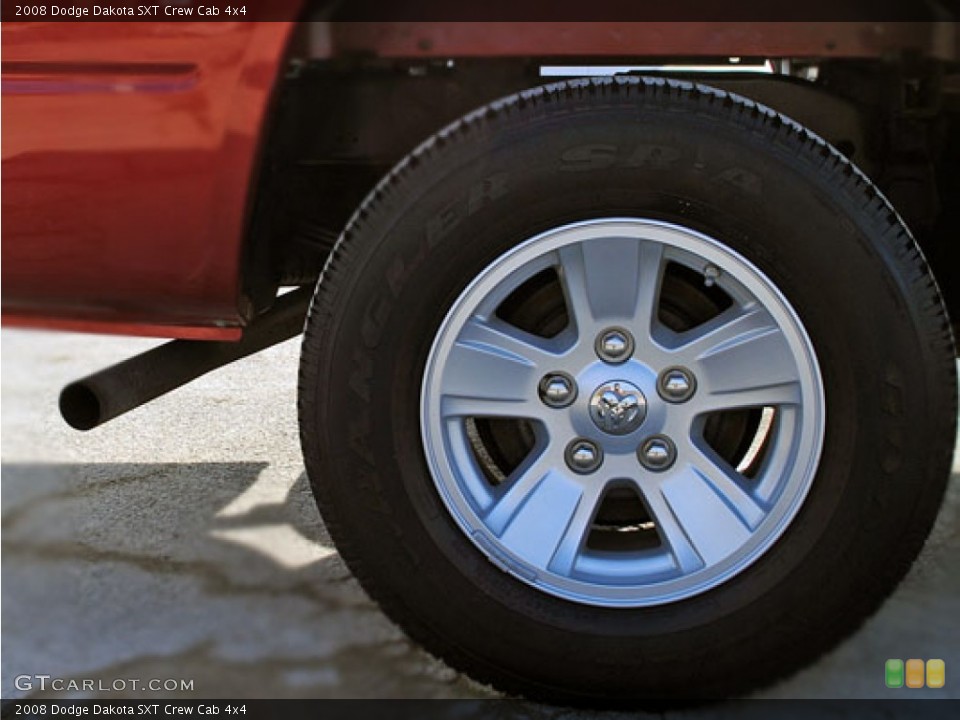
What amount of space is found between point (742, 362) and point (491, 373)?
0.48m

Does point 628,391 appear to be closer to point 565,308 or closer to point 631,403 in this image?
point 631,403

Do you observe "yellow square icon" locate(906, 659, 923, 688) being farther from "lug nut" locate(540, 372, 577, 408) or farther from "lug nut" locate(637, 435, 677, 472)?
"lug nut" locate(540, 372, 577, 408)

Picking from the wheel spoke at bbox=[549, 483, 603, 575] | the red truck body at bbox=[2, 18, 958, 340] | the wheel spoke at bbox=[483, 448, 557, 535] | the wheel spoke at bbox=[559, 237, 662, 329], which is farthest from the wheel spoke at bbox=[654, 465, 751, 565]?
the red truck body at bbox=[2, 18, 958, 340]

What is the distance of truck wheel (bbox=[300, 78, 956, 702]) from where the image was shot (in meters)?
1.89

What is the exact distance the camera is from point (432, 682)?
2.11 m

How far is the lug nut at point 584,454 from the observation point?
6.64ft

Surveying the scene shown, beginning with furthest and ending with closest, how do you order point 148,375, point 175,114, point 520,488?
point 148,375, point 520,488, point 175,114

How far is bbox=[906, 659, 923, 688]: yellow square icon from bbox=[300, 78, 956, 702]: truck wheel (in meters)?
0.28

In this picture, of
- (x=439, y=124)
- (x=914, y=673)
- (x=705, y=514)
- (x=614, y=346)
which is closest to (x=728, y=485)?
(x=705, y=514)

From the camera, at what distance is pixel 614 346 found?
79.2 inches

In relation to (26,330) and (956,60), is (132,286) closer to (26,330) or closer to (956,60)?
(26,330)

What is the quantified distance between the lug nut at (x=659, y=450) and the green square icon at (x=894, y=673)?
639 mm

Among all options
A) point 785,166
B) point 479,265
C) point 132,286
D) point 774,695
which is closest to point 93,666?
point 132,286

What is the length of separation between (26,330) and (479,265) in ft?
3.44
